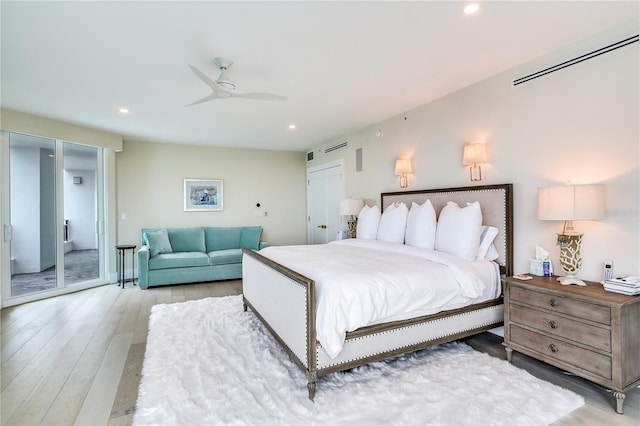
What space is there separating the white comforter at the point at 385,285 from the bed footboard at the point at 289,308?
0.31 ft

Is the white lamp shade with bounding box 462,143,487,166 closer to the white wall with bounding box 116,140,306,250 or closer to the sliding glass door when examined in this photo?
the white wall with bounding box 116,140,306,250

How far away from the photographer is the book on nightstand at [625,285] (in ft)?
6.64

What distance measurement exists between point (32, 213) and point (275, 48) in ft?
14.5

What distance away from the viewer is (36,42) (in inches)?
95.6

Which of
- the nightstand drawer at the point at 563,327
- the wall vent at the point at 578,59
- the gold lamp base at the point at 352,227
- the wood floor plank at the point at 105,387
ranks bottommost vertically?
the wood floor plank at the point at 105,387

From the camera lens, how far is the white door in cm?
594

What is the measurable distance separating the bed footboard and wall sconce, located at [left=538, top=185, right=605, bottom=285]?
190 centimetres

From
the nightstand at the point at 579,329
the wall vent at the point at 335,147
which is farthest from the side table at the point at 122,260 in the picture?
the nightstand at the point at 579,329

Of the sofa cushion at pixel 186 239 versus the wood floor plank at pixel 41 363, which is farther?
the sofa cushion at pixel 186 239

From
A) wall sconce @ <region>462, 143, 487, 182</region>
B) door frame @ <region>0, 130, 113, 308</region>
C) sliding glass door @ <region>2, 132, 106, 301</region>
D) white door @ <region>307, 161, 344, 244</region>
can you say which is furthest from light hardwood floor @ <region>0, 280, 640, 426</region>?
white door @ <region>307, 161, 344, 244</region>

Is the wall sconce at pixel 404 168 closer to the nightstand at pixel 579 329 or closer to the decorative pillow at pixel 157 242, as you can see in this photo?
the nightstand at pixel 579 329

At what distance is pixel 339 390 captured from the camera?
218cm

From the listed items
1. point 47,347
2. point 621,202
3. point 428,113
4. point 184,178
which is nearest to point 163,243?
point 184,178

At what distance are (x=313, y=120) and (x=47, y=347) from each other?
397 centimetres
